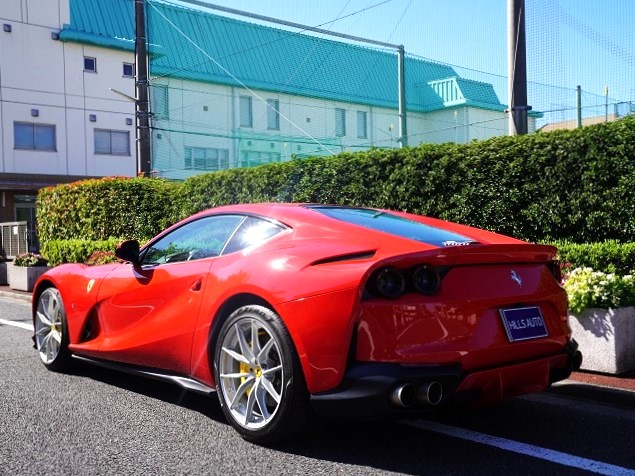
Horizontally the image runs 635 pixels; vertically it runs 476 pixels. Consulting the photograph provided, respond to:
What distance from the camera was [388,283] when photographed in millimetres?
3512

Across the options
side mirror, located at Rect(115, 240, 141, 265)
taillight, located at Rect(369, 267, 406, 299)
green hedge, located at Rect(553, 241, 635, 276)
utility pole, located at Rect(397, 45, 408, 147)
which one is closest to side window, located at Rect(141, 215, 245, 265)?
side mirror, located at Rect(115, 240, 141, 265)

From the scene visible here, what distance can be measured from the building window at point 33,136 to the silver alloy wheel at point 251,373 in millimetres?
29339

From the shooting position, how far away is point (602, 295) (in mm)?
5402

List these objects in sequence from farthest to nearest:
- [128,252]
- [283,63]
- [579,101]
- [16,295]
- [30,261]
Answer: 1. [283,63]
2. [30,261]
3. [16,295]
4. [579,101]
5. [128,252]

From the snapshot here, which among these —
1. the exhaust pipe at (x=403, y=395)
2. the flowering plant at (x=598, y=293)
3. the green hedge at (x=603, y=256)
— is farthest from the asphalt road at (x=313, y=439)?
the green hedge at (x=603, y=256)

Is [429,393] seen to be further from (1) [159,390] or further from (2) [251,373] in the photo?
(1) [159,390]

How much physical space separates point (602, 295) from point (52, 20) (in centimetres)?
3105

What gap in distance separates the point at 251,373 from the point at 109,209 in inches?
480

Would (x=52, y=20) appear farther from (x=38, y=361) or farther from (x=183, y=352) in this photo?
(x=183, y=352)

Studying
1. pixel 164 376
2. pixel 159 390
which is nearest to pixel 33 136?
pixel 159 390

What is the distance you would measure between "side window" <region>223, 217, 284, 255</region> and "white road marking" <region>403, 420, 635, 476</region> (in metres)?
1.43

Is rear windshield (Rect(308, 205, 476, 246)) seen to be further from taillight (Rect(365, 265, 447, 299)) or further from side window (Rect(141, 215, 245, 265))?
side window (Rect(141, 215, 245, 265))

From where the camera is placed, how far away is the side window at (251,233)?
4.31 m

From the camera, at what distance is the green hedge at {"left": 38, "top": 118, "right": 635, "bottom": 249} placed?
293 inches
